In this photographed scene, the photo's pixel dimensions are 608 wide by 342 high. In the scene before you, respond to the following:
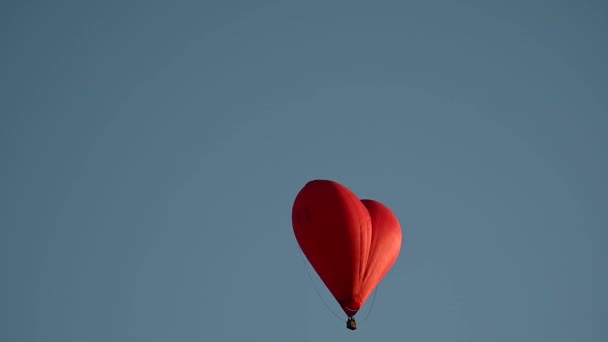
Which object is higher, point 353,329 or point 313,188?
point 313,188

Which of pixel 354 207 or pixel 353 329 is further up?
pixel 354 207
